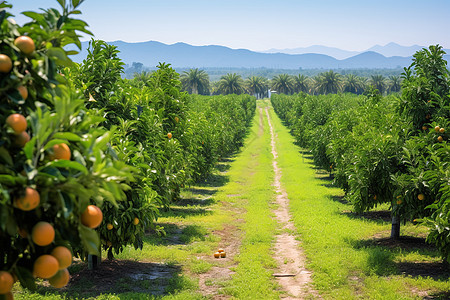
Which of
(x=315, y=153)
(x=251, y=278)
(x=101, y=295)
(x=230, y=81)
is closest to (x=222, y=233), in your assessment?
(x=251, y=278)

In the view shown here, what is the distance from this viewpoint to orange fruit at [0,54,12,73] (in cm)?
288

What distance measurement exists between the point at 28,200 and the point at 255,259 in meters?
10.3

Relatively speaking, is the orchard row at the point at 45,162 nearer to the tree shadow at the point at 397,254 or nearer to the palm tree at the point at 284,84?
the tree shadow at the point at 397,254

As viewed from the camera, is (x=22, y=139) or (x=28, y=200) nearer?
(x=28, y=200)

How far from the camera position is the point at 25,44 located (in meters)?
2.99

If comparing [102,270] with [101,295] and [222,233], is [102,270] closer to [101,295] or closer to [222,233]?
[101,295]

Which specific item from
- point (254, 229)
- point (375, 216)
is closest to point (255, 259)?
point (254, 229)

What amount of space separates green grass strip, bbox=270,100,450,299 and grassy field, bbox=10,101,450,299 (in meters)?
0.03

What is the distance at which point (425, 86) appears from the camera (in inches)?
467

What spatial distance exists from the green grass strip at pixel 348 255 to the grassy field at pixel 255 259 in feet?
0.08

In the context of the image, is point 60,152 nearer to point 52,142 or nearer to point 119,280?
point 52,142

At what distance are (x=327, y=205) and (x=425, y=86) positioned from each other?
390 inches

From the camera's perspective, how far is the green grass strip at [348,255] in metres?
9.71

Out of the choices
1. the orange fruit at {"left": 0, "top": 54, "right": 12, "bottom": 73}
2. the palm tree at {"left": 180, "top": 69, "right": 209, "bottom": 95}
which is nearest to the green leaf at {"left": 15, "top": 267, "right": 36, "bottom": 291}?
the orange fruit at {"left": 0, "top": 54, "right": 12, "bottom": 73}
